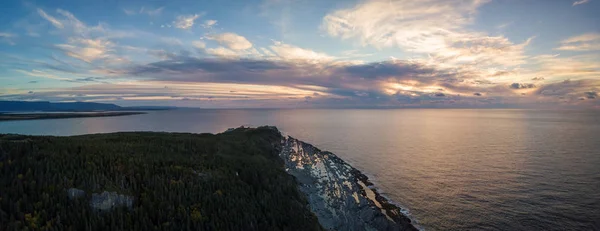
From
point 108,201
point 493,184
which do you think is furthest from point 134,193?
point 493,184

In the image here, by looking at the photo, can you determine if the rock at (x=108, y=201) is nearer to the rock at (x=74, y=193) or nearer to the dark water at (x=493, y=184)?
the rock at (x=74, y=193)

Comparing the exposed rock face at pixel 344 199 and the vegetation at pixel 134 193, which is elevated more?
the vegetation at pixel 134 193

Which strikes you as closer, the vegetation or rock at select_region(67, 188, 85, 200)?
the vegetation

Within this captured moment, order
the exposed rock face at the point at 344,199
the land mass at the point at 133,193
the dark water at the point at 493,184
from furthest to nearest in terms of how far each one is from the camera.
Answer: the dark water at the point at 493,184, the exposed rock face at the point at 344,199, the land mass at the point at 133,193

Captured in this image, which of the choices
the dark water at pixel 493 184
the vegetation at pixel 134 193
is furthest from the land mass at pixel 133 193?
the dark water at pixel 493 184

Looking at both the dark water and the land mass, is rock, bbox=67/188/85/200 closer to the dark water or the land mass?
the land mass

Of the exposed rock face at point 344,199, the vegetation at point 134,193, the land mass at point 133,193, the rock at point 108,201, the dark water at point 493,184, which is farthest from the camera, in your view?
the dark water at point 493,184

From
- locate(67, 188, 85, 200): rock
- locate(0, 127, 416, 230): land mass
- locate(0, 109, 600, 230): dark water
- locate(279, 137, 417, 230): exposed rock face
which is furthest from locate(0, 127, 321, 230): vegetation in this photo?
locate(0, 109, 600, 230): dark water
